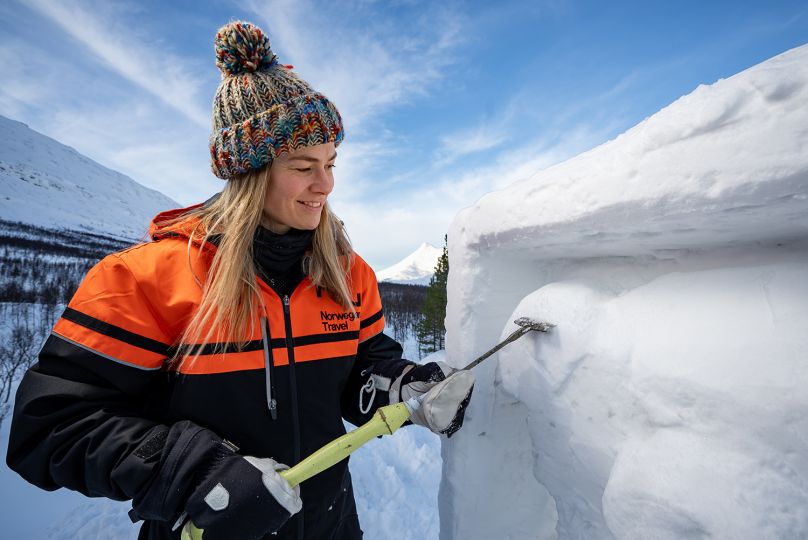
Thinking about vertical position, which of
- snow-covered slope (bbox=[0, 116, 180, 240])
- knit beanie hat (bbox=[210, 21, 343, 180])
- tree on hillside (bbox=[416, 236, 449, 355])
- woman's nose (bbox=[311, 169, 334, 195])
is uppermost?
snow-covered slope (bbox=[0, 116, 180, 240])

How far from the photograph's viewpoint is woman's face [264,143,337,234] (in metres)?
1.17

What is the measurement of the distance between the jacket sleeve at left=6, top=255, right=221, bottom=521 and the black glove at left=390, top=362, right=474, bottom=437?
67 centimetres

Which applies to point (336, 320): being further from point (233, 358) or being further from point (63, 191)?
point (63, 191)

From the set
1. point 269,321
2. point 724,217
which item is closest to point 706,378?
point 724,217

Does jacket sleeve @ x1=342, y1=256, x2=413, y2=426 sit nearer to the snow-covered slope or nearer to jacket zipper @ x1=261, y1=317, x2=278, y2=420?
jacket zipper @ x1=261, y1=317, x2=278, y2=420

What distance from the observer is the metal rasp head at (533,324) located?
1.19 m

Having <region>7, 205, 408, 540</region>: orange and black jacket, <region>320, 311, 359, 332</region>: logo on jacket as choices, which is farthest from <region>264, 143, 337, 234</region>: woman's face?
<region>320, 311, 359, 332</region>: logo on jacket

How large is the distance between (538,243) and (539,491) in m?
1.22

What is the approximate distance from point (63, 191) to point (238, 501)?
446ft

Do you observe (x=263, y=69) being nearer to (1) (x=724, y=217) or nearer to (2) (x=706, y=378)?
(1) (x=724, y=217)

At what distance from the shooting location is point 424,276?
148875 mm

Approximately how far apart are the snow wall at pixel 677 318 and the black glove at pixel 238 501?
84cm

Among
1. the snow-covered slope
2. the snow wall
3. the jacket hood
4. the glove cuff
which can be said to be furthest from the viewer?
the snow-covered slope

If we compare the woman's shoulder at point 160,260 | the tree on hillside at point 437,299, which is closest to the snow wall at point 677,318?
the woman's shoulder at point 160,260
